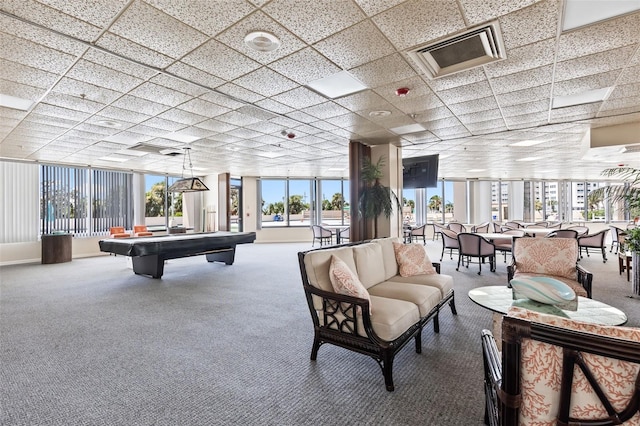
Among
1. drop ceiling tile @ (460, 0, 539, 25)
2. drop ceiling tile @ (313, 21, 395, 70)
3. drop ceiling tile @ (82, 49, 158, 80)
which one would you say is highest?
drop ceiling tile @ (313, 21, 395, 70)

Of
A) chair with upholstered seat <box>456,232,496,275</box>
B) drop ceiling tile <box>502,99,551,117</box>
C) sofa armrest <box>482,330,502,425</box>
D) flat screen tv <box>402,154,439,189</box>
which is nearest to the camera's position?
sofa armrest <box>482,330,502,425</box>

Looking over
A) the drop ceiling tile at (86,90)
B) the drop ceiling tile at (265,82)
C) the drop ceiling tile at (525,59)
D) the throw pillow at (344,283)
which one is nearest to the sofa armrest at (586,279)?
the drop ceiling tile at (525,59)

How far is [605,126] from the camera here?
17.9ft

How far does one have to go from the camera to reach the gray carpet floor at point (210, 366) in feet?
6.59

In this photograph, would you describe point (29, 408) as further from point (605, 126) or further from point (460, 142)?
point (605, 126)

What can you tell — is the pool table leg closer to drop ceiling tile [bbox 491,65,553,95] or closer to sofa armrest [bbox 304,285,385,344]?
sofa armrest [bbox 304,285,385,344]

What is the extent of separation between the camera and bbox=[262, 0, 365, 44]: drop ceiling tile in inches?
Result: 90.1

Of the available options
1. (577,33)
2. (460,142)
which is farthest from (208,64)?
(460,142)

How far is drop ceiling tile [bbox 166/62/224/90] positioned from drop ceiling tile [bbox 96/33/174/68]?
10 centimetres

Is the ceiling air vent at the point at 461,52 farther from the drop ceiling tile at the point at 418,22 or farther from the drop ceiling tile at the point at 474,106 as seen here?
the drop ceiling tile at the point at 474,106

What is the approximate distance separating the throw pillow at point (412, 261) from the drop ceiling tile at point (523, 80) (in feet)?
7.07

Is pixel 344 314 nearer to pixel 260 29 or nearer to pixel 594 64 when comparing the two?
pixel 260 29

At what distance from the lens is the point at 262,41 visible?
108 inches

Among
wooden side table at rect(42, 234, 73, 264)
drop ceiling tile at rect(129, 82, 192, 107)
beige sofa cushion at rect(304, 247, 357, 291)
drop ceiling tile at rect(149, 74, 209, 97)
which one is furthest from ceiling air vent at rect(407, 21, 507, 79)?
wooden side table at rect(42, 234, 73, 264)
